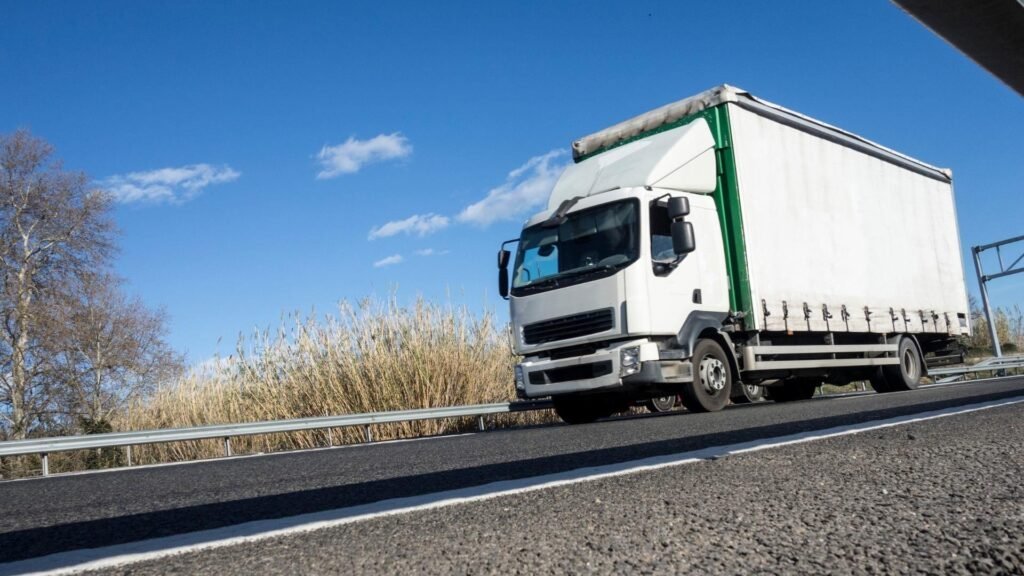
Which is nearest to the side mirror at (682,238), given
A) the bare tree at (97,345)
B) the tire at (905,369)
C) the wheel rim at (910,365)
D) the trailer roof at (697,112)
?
the trailer roof at (697,112)

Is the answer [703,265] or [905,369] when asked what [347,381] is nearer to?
[703,265]

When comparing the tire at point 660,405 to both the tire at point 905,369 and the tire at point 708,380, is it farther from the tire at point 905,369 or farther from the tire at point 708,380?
the tire at point 905,369

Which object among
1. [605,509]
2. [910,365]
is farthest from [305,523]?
[910,365]

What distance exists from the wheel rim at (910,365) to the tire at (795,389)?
A: 1.41 m

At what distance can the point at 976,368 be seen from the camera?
1773 cm

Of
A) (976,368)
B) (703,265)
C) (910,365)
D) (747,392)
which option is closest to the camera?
(703,265)

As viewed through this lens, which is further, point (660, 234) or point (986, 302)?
point (986, 302)

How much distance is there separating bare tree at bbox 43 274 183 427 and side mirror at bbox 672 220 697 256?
18341 millimetres

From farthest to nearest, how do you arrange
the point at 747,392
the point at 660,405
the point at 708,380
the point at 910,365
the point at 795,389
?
the point at 795,389 → the point at 910,365 → the point at 660,405 → the point at 747,392 → the point at 708,380

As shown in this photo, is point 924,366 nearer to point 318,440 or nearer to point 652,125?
point 652,125

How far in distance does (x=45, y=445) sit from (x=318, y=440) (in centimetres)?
347

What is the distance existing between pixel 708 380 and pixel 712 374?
0.10 m

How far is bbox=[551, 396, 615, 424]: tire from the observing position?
10.9 meters

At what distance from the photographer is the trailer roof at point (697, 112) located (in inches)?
426
